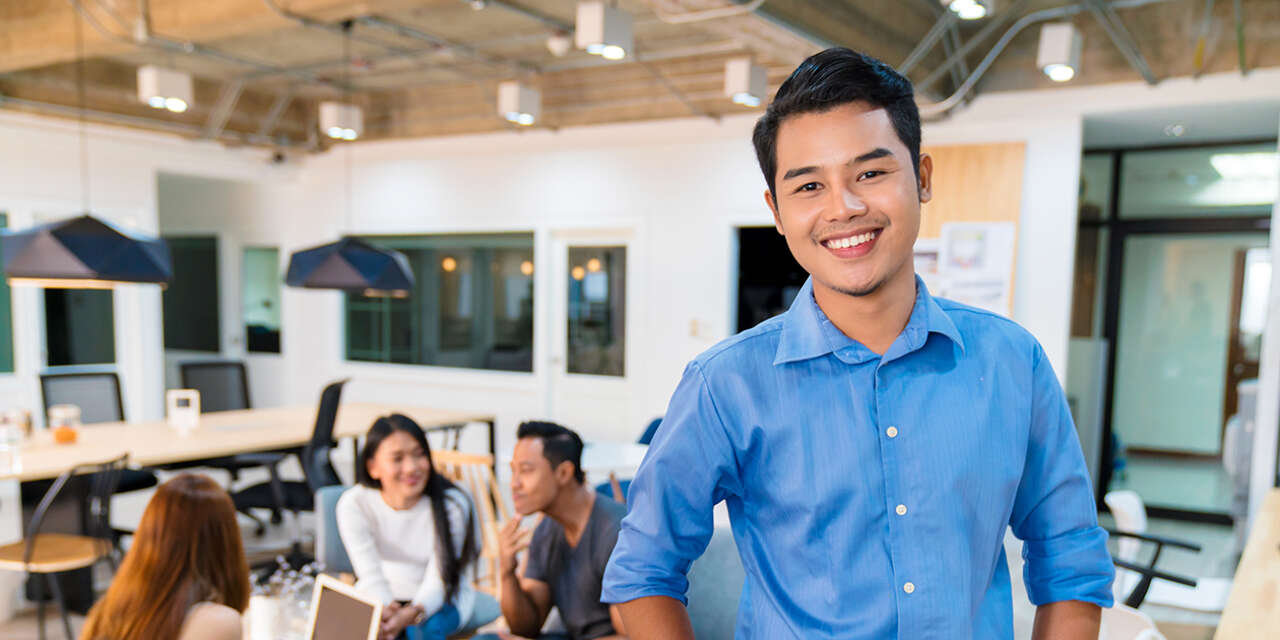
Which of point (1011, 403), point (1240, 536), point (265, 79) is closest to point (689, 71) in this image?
point (265, 79)

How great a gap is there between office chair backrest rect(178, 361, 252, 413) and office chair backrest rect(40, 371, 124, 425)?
434 millimetres

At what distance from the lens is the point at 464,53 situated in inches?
243

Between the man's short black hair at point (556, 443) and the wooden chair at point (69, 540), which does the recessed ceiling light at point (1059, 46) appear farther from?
the wooden chair at point (69, 540)

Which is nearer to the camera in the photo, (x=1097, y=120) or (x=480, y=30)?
(x=1097, y=120)

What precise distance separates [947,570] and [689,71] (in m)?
5.91

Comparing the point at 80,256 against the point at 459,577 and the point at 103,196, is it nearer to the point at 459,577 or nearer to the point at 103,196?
the point at 459,577

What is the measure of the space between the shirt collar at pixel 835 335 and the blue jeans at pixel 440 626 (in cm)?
208

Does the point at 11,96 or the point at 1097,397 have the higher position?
the point at 11,96

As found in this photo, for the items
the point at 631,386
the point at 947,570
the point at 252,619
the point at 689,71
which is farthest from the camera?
the point at 631,386

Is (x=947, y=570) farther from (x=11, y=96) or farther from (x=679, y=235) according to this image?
(x=11, y=96)

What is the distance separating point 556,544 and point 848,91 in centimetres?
184

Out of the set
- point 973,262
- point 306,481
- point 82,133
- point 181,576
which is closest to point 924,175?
point 181,576

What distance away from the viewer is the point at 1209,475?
19.8ft

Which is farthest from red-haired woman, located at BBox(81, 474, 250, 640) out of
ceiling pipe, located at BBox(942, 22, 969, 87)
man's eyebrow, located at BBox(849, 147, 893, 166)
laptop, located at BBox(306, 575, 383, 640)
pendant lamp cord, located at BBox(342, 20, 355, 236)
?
pendant lamp cord, located at BBox(342, 20, 355, 236)
